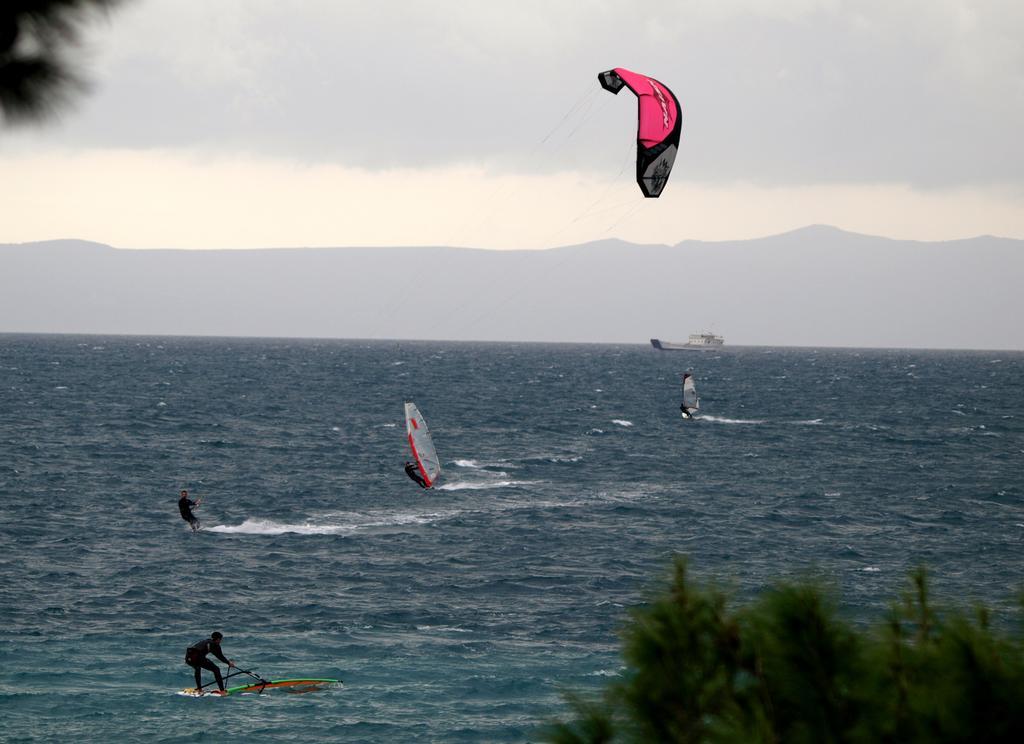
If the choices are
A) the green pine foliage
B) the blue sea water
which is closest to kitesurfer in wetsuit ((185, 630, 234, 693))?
the blue sea water

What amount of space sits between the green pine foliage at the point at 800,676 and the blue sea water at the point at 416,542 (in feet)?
1.35

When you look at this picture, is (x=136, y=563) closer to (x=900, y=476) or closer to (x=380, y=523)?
(x=380, y=523)

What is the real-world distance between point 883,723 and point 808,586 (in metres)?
0.66

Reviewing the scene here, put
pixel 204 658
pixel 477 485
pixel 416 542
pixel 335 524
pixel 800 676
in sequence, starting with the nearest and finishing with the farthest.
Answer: pixel 800 676, pixel 204 658, pixel 416 542, pixel 335 524, pixel 477 485

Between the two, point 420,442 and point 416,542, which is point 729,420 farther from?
point 420,442

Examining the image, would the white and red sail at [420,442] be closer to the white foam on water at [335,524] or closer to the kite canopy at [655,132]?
the white foam on water at [335,524]

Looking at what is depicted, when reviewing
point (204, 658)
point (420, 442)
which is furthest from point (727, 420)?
point (204, 658)

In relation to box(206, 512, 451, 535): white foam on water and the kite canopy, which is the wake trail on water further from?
the kite canopy

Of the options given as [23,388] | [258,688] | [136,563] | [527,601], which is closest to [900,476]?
[527,601]

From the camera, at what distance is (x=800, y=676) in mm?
5336

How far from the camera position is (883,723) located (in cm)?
522

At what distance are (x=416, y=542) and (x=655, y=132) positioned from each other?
71.3 feet

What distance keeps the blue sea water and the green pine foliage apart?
1.35 feet

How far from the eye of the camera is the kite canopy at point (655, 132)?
2745 centimetres
